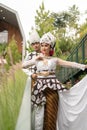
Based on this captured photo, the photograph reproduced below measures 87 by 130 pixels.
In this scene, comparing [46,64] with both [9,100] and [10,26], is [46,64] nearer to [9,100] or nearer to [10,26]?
[9,100]

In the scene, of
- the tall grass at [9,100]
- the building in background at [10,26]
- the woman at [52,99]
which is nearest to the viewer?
the tall grass at [9,100]

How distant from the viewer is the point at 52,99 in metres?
4.78

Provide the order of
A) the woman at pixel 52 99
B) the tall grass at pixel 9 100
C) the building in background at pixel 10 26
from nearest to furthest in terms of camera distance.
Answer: the tall grass at pixel 9 100 → the woman at pixel 52 99 → the building in background at pixel 10 26

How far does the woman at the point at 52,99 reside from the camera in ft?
15.5

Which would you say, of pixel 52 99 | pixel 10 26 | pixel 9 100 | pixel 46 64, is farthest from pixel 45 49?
pixel 10 26

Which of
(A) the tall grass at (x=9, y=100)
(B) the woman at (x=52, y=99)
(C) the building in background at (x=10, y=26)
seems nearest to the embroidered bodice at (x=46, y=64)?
(B) the woman at (x=52, y=99)

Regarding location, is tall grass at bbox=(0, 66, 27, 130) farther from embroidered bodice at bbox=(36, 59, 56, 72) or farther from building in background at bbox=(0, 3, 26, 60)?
building in background at bbox=(0, 3, 26, 60)

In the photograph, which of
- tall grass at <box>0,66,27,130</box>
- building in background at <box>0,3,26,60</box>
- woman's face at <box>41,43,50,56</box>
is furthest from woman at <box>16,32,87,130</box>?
building in background at <box>0,3,26,60</box>

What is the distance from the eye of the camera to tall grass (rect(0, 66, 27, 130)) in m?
2.22

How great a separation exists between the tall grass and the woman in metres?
2.29

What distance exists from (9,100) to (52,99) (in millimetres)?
2536

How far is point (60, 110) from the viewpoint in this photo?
16.2ft

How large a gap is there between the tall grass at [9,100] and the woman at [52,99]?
7.52 feet

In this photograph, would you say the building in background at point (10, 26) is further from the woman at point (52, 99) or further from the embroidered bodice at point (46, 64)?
the embroidered bodice at point (46, 64)
